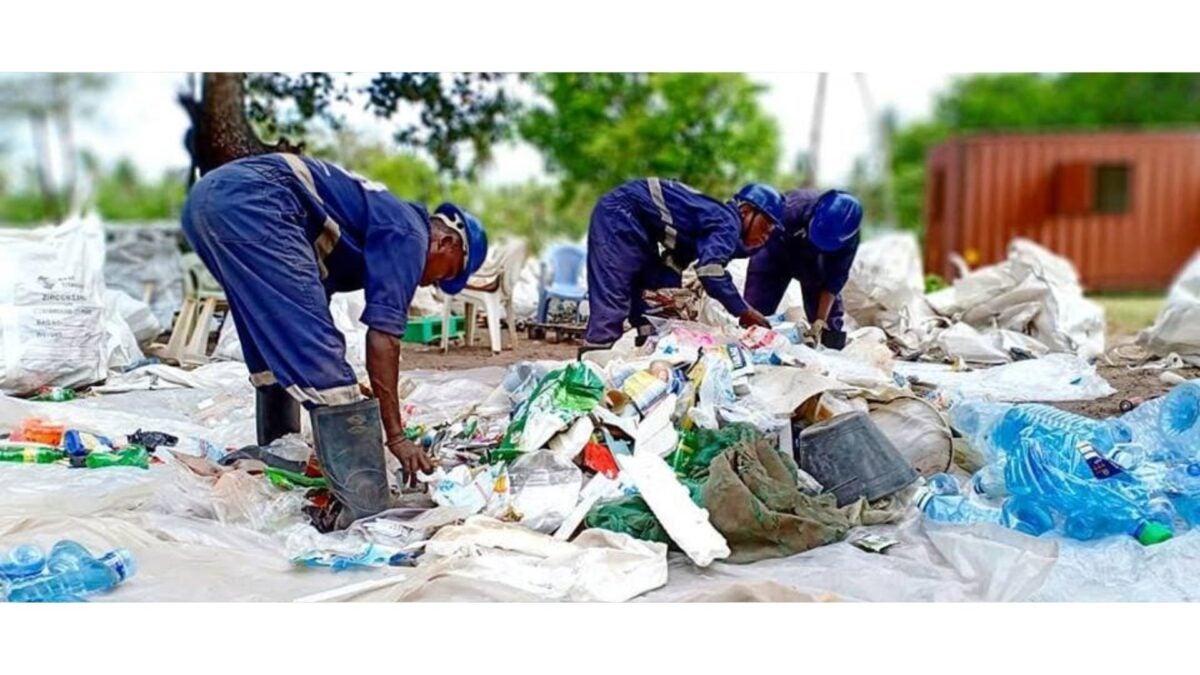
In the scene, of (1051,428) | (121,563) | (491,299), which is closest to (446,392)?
(491,299)

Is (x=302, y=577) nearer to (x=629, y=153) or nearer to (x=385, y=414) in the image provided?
(x=385, y=414)

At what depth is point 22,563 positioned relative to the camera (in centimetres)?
308

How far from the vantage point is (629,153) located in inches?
452

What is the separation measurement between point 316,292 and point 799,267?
2.06 metres

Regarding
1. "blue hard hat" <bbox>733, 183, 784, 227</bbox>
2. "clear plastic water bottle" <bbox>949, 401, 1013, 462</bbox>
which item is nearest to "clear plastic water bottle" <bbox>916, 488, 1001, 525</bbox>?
"clear plastic water bottle" <bbox>949, 401, 1013, 462</bbox>

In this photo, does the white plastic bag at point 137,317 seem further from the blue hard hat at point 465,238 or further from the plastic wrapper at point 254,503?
the blue hard hat at point 465,238

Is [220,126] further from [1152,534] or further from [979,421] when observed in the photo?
[1152,534]

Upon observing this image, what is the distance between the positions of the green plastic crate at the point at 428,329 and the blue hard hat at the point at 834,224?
1376 millimetres

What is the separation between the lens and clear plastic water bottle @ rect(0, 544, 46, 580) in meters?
3.06

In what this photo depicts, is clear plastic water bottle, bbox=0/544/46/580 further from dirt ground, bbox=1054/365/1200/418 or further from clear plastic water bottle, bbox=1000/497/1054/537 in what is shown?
dirt ground, bbox=1054/365/1200/418

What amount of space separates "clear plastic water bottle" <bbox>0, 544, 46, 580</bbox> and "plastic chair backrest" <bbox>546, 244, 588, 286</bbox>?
292cm

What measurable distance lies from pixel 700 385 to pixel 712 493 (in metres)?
0.65

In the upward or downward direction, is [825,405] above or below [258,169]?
below

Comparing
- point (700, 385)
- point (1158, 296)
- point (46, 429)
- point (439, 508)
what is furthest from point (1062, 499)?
point (1158, 296)
